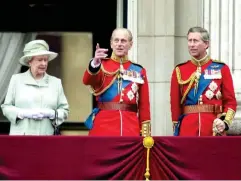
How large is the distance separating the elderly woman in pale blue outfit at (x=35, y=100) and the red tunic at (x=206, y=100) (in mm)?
1139

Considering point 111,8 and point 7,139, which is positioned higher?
point 111,8

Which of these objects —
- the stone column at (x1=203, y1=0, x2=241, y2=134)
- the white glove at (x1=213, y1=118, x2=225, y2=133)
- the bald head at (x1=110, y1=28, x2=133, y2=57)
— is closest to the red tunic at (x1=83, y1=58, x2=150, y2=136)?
the bald head at (x1=110, y1=28, x2=133, y2=57)

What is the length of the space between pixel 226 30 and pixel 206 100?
8.65 ft

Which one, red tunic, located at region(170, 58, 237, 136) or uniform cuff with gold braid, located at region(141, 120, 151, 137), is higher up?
red tunic, located at region(170, 58, 237, 136)

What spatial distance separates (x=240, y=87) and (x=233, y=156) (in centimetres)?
349

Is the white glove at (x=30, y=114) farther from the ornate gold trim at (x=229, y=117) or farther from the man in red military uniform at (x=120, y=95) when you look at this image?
the ornate gold trim at (x=229, y=117)

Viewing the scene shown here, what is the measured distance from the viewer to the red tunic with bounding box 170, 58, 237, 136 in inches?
540

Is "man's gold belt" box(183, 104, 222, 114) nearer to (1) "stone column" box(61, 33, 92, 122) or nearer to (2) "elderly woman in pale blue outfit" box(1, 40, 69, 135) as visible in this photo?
(2) "elderly woman in pale blue outfit" box(1, 40, 69, 135)

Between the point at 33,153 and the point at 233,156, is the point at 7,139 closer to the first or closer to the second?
the point at 33,153

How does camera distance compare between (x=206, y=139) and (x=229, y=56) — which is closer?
(x=206, y=139)

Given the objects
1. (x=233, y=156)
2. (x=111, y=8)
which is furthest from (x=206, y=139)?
(x=111, y=8)

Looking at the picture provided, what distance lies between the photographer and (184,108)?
45.6ft

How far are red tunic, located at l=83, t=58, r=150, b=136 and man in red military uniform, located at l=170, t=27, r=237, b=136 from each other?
34 cm

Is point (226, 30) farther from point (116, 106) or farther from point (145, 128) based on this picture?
point (116, 106)
